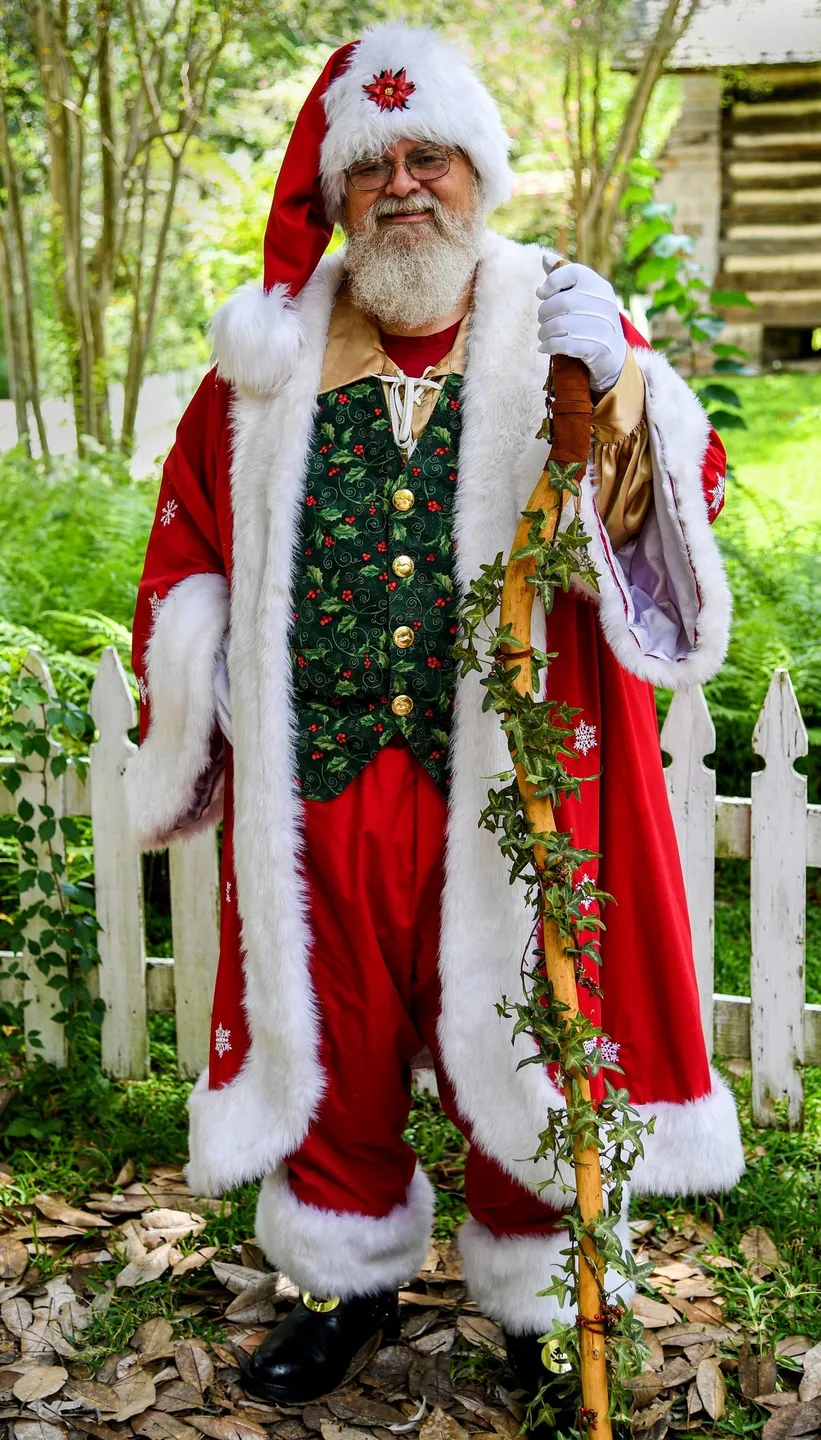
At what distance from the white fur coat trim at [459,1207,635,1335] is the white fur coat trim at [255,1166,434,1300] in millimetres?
149

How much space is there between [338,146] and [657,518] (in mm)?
788

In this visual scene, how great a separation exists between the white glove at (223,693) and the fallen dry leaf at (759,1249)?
1.44 metres

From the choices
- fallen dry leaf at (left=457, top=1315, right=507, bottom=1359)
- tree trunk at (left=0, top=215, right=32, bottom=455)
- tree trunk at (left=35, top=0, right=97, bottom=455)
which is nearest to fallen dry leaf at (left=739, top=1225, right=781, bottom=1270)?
fallen dry leaf at (left=457, top=1315, right=507, bottom=1359)

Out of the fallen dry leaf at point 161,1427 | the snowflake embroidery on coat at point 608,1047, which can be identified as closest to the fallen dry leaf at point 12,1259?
the fallen dry leaf at point 161,1427

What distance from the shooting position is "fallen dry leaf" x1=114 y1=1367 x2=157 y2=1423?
2.27 meters

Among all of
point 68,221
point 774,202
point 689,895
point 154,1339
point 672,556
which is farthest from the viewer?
point 774,202

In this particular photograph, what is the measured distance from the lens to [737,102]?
438 inches

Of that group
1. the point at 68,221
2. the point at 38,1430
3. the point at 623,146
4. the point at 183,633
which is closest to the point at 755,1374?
the point at 38,1430

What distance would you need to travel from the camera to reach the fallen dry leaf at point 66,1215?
9.20 ft

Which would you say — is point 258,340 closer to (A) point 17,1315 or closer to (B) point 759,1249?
(A) point 17,1315

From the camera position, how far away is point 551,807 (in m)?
1.87

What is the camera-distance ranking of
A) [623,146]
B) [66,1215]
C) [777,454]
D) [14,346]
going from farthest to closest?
1. [777,454]
2. [14,346]
3. [623,146]
4. [66,1215]

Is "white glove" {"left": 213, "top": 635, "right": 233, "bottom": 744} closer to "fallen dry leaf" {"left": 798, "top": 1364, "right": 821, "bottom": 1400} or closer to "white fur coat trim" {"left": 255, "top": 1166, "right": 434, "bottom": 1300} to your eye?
"white fur coat trim" {"left": 255, "top": 1166, "right": 434, "bottom": 1300}

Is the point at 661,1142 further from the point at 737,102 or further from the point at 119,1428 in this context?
the point at 737,102
